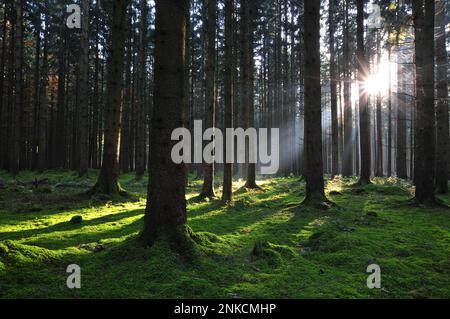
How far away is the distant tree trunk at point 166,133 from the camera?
5.08 metres

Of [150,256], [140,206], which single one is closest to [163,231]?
[150,256]

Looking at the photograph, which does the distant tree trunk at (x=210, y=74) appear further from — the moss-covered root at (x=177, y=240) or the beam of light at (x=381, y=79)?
the beam of light at (x=381, y=79)

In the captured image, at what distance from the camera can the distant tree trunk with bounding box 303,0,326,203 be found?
1057 centimetres

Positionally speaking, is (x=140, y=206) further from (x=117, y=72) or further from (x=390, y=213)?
(x=390, y=213)

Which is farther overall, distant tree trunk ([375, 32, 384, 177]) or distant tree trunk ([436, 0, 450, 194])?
distant tree trunk ([375, 32, 384, 177])

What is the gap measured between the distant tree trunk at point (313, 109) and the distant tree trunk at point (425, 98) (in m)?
3.05

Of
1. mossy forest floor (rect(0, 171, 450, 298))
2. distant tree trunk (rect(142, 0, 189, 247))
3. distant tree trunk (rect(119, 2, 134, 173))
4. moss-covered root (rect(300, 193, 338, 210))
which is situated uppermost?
distant tree trunk (rect(119, 2, 134, 173))

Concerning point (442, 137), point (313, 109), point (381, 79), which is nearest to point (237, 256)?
point (313, 109)

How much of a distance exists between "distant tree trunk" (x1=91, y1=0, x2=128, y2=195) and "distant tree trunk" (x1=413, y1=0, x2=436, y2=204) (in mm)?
10105

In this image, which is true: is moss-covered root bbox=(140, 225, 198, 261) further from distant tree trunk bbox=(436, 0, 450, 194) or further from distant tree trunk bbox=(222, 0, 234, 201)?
distant tree trunk bbox=(436, 0, 450, 194)

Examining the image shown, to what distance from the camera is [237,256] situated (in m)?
5.45

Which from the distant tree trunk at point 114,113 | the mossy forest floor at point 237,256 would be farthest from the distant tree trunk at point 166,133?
the distant tree trunk at point 114,113

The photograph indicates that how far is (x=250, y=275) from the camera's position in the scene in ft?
15.0

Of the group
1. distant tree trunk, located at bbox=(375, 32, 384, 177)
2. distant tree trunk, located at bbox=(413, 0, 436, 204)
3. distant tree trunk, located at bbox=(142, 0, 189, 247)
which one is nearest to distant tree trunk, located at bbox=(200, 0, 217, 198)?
distant tree trunk, located at bbox=(142, 0, 189, 247)
